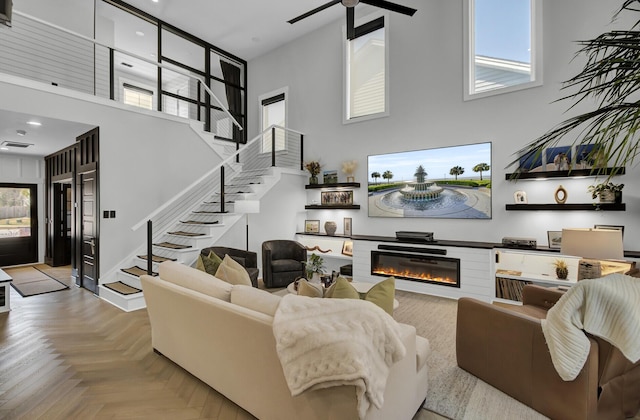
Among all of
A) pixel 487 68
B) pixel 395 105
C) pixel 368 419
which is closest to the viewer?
pixel 368 419

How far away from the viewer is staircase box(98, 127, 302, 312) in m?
4.77

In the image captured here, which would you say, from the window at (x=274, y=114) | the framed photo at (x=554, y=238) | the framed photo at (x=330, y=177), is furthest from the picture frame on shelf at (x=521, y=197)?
the window at (x=274, y=114)

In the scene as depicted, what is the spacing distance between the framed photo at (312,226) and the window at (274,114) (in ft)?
6.48

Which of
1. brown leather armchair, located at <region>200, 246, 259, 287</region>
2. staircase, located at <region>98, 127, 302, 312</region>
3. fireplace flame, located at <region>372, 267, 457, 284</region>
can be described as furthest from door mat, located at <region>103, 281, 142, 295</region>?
fireplace flame, located at <region>372, 267, 457, 284</region>

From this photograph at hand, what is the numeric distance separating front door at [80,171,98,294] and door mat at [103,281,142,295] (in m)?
0.36

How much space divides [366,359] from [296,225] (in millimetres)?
5310

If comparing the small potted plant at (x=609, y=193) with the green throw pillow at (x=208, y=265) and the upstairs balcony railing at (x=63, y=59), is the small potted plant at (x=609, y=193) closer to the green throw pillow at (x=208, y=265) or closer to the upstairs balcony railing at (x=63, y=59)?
the green throw pillow at (x=208, y=265)

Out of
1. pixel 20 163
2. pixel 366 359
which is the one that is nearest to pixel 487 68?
pixel 366 359

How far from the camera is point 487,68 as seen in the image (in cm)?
Result: 491

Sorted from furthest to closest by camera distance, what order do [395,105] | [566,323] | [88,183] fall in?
[395,105]
[88,183]
[566,323]

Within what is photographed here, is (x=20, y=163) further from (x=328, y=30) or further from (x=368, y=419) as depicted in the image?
(x=368, y=419)

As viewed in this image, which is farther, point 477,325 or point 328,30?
point 328,30

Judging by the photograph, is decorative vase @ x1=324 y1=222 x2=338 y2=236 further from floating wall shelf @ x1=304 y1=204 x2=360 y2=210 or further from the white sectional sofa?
the white sectional sofa

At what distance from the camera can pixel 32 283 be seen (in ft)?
18.1
